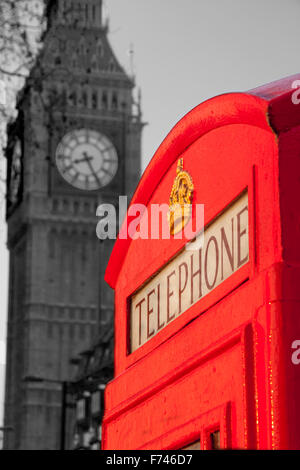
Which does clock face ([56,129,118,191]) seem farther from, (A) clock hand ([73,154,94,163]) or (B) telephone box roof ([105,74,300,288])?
(B) telephone box roof ([105,74,300,288])

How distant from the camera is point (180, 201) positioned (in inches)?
81.8

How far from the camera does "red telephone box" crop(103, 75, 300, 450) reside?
1.61 metres

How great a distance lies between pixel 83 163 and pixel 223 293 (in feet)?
158

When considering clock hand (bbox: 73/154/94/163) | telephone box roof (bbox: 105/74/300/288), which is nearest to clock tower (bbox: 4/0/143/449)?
clock hand (bbox: 73/154/94/163)

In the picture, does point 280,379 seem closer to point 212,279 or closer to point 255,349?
point 255,349

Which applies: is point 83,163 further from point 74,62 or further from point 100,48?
point 100,48

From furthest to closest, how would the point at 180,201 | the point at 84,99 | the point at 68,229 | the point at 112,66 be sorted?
1. the point at 112,66
2. the point at 84,99
3. the point at 68,229
4. the point at 180,201

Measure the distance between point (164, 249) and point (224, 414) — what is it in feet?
1.70

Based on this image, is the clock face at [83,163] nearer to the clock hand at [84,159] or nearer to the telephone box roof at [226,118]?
the clock hand at [84,159]

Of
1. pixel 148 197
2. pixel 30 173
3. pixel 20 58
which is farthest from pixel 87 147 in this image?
pixel 148 197

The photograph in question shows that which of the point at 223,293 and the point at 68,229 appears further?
the point at 68,229

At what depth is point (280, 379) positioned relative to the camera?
1569 mm

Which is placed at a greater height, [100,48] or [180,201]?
[100,48]

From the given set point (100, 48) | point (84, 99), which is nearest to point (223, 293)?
point (84, 99)
